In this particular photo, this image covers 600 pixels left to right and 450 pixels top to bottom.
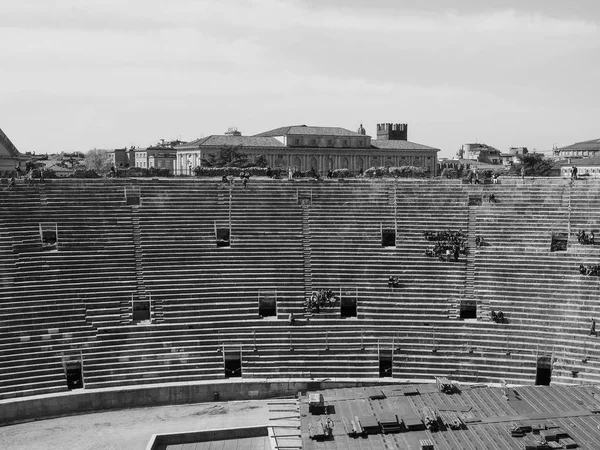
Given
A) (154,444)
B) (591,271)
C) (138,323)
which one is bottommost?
(154,444)

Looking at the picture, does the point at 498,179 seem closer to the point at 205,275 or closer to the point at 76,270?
the point at 205,275

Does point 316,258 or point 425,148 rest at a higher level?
point 425,148

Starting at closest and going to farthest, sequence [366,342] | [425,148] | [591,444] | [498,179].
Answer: [591,444] → [366,342] → [498,179] → [425,148]

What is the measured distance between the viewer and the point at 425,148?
83.6 metres

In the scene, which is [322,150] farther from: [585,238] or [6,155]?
[585,238]

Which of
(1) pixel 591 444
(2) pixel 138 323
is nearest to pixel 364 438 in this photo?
(1) pixel 591 444

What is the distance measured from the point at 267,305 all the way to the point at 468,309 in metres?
9.22

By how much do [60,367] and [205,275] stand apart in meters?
7.90

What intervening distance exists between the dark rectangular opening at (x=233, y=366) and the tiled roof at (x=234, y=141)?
40196mm

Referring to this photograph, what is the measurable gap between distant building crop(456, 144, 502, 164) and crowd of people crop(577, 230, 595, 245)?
65.7 metres

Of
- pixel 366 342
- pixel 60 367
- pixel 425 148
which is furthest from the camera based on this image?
pixel 425 148

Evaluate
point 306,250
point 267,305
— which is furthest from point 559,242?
point 267,305

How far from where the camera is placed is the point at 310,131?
8138 centimetres

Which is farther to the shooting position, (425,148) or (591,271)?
(425,148)
